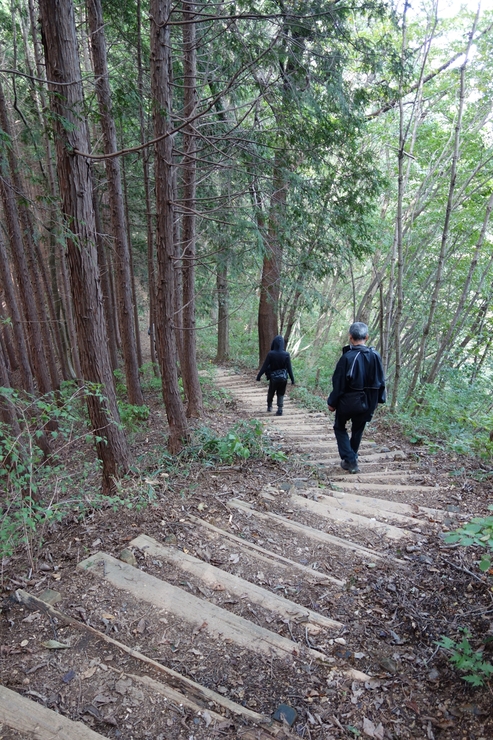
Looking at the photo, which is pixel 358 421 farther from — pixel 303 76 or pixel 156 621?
pixel 303 76

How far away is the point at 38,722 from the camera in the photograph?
1.68 meters

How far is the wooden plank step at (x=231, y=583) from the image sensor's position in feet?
8.20

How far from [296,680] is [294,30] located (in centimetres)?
831

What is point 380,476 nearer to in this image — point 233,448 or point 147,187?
point 233,448

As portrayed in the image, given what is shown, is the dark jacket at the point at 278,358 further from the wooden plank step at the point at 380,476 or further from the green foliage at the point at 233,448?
the wooden plank step at the point at 380,476

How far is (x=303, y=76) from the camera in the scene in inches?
268

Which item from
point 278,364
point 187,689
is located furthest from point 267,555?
point 278,364

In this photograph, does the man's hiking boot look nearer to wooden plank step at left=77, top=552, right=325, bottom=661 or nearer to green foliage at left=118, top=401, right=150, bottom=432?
wooden plank step at left=77, top=552, right=325, bottom=661

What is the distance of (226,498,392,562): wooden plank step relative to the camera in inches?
128

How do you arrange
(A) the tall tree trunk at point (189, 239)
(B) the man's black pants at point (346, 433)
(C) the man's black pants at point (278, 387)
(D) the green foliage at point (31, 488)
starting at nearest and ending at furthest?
1. (D) the green foliage at point (31, 488)
2. (B) the man's black pants at point (346, 433)
3. (A) the tall tree trunk at point (189, 239)
4. (C) the man's black pants at point (278, 387)

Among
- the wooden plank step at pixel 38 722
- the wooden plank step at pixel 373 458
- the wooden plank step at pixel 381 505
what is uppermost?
the wooden plank step at pixel 38 722

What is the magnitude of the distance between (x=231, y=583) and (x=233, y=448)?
2063 millimetres

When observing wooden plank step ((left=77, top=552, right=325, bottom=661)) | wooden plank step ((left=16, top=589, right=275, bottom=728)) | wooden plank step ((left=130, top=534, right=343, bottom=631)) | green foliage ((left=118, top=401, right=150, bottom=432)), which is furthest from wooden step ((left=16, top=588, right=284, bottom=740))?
green foliage ((left=118, top=401, right=150, bottom=432))

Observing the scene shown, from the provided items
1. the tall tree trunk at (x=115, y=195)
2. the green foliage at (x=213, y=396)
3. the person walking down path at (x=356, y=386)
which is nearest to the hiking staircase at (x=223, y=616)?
the person walking down path at (x=356, y=386)
